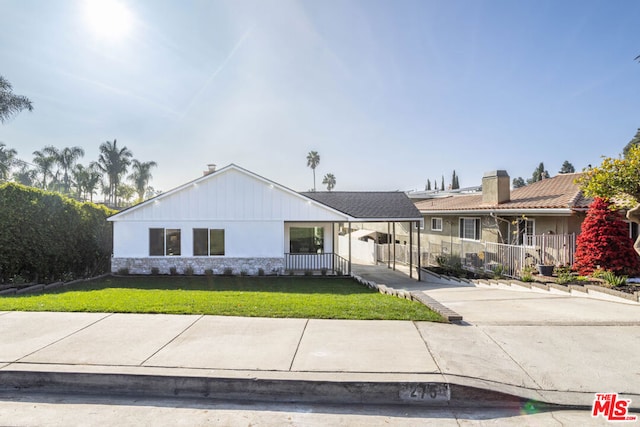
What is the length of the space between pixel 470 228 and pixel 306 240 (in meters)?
9.03

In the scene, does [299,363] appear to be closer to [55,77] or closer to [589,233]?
[589,233]

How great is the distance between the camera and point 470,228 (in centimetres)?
1867

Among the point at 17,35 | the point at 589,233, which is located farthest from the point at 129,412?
the point at 17,35

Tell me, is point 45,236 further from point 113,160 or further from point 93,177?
point 93,177

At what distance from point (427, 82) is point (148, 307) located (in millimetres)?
12667

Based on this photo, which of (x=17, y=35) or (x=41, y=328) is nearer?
(x=41, y=328)

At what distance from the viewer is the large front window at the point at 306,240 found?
17.1 metres

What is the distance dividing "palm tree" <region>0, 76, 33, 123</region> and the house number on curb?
35778 millimetres

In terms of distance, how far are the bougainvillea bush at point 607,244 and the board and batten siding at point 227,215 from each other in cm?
888

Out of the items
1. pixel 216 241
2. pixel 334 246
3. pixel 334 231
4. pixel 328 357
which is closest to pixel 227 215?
pixel 216 241

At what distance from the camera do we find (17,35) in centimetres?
1320

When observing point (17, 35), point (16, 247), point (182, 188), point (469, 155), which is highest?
point (17, 35)

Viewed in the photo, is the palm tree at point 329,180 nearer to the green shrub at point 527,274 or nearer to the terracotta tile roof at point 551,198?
the terracotta tile roof at point 551,198

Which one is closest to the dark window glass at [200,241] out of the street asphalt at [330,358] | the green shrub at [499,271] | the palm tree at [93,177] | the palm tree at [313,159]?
the street asphalt at [330,358]
